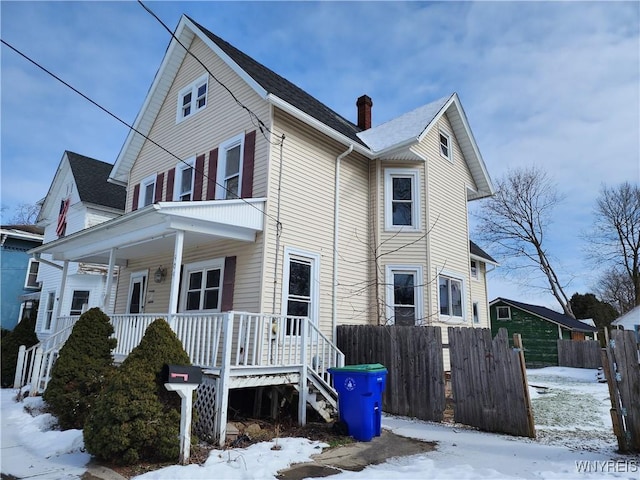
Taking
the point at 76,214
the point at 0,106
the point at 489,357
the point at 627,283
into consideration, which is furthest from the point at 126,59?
the point at 627,283

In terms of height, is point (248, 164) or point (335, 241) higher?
point (248, 164)

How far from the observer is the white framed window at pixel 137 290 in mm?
11898

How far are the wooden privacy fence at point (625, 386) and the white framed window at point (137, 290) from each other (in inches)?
429

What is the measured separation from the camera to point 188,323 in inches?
291

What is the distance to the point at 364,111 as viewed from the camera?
1603 centimetres

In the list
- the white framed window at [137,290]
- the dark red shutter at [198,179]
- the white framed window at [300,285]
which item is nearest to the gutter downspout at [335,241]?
the white framed window at [300,285]

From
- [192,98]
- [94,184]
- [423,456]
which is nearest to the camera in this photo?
[423,456]

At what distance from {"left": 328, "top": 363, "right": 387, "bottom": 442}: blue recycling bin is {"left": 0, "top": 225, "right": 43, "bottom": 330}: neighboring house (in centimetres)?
2191

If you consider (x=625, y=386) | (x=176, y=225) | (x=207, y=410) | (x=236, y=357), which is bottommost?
(x=207, y=410)

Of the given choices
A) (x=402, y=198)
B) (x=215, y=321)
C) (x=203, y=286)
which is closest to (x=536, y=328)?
(x=402, y=198)

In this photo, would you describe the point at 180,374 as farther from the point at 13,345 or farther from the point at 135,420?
the point at 13,345

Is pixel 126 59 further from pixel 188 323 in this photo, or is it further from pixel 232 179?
pixel 188 323

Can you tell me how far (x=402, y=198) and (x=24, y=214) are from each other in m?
38.3

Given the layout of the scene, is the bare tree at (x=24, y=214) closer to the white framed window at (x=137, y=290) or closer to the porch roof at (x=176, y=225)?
the white framed window at (x=137, y=290)
